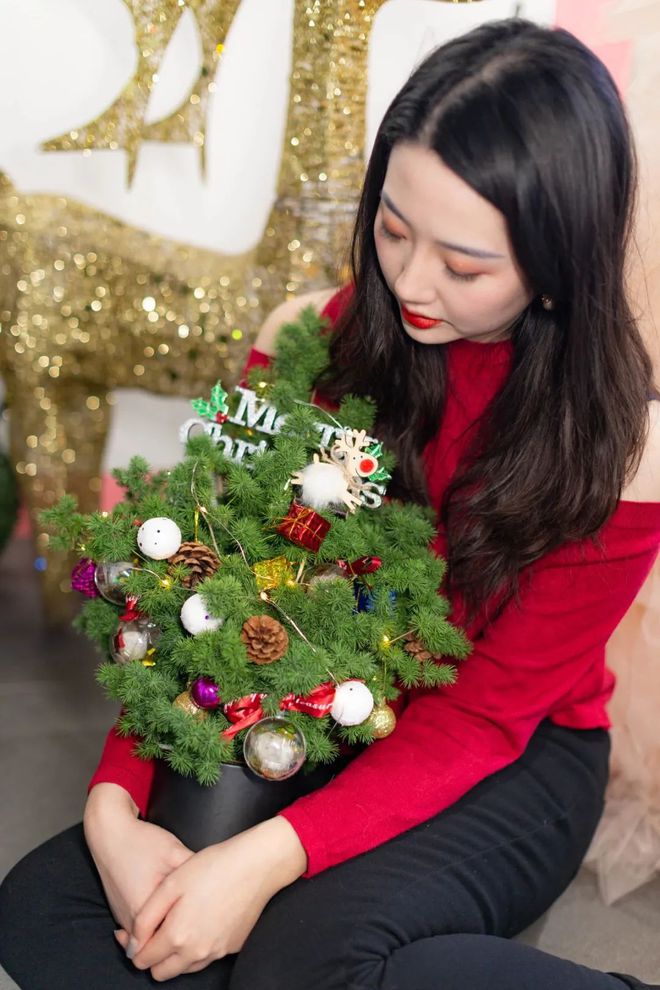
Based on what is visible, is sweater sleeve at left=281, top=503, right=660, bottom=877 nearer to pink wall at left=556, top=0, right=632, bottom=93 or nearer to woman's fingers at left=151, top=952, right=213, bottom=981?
woman's fingers at left=151, top=952, right=213, bottom=981

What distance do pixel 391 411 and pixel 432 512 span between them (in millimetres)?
125

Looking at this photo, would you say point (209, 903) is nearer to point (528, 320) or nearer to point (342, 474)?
point (342, 474)

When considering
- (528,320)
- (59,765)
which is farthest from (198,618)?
(59,765)

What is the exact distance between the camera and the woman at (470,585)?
87 cm

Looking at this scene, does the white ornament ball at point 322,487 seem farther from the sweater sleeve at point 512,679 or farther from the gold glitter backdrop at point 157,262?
the gold glitter backdrop at point 157,262

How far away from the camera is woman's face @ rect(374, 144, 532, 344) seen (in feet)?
2.84

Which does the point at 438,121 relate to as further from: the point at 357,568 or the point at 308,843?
the point at 308,843

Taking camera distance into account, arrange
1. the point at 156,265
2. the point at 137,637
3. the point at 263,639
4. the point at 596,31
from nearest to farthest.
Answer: the point at 263,639, the point at 137,637, the point at 596,31, the point at 156,265

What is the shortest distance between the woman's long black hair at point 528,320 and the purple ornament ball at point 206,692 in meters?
0.29

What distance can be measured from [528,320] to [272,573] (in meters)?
0.34

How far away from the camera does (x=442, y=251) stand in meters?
0.89

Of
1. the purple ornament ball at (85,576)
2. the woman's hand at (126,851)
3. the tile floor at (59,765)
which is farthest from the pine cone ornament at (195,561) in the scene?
the tile floor at (59,765)

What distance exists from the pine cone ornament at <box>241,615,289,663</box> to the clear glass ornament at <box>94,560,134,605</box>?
0.15 meters

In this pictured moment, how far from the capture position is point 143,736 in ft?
3.21
